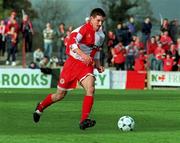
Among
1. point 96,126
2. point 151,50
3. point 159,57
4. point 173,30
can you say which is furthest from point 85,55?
point 173,30

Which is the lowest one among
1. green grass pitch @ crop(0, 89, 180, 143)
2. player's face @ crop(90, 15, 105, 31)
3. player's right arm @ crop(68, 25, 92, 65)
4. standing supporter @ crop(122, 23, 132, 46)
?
green grass pitch @ crop(0, 89, 180, 143)

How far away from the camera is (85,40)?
1396 centimetres

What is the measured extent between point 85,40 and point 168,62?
871 inches

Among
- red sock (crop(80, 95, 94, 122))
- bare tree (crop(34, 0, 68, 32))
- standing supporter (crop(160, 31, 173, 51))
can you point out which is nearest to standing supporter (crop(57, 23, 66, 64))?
standing supporter (crop(160, 31, 173, 51))

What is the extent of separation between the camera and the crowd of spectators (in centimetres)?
3550

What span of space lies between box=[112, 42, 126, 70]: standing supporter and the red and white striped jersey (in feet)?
71.2

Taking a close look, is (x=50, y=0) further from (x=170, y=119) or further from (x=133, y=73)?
(x=170, y=119)

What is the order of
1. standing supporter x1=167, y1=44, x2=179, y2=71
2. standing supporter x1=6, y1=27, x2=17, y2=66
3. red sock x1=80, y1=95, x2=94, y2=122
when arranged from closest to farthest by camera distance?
red sock x1=80, y1=95, x2=94, y2=122
standing supporter x1=6, y1=27, x2=17, y2=66
standing supporter x1=167, y1=44, x2=179, y2=71

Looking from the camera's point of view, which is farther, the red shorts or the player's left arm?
the player's left arm

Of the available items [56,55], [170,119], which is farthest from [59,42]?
[170,119]

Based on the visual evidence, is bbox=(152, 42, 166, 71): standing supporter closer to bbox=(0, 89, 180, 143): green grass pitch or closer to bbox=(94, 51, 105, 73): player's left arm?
bbox=(0, 89, 180, 143): green grass pitch

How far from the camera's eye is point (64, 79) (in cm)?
1418

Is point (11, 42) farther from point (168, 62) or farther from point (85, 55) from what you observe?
point (85, 55)

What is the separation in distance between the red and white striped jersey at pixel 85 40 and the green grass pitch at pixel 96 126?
5.17 ft
